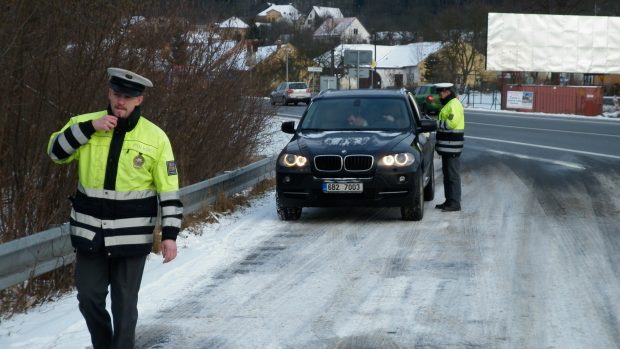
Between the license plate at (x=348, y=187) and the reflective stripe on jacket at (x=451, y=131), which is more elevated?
the reflective stripe on jacket at (x=451, y=131)

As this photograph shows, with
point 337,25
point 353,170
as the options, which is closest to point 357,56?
point 353,170

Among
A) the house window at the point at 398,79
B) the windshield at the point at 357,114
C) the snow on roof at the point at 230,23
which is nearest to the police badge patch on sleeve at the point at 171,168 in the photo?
the windshield at the point at 357,114

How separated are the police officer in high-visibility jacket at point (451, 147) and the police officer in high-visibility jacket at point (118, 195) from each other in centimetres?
802

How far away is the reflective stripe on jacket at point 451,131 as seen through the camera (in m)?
12.9

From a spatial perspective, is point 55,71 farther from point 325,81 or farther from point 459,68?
point 459,68

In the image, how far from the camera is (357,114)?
13.0 metres

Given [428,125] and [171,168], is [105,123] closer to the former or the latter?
[171,168]

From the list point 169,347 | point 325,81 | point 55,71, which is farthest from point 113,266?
point 325,81

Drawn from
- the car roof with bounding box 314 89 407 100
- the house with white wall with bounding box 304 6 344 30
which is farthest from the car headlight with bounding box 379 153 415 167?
the house with white wall with bounding box 304 6 344 30

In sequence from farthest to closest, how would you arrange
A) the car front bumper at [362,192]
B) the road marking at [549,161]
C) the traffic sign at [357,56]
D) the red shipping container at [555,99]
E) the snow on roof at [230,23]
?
the red shipping container at [555,99] < the traffic sign at [357,56] < the road marking at [549,161] < the snow on roof at [230,23] < the car front bumper at [362,192]

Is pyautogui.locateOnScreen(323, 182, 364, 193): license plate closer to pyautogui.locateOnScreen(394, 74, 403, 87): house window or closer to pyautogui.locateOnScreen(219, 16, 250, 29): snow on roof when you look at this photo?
pyautogui.locateOnScreen(219, 16, 250, 29): snow on roof

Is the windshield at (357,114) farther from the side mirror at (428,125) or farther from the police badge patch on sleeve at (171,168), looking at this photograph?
the police badge patch on sleeve at (171,168)

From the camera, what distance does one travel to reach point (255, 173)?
47.6ft

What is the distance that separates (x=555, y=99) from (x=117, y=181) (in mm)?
48496
